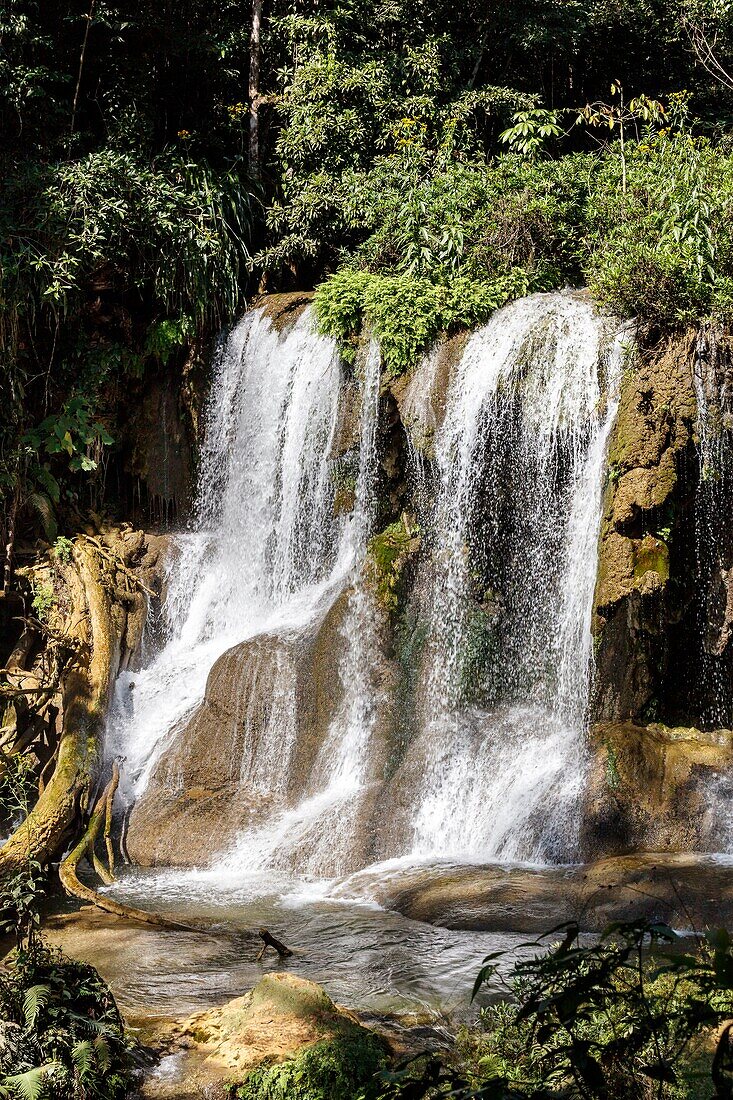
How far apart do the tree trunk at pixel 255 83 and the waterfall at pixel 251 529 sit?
10.4ft

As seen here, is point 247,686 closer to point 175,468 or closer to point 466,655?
point 466,655

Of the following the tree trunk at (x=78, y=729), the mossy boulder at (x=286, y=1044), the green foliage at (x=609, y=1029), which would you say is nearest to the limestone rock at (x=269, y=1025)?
the mossy boulder at (x=286, y=1044)

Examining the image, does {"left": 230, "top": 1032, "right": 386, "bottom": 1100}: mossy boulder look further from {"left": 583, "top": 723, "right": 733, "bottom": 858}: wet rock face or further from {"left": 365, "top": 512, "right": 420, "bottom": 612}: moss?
{"left": 365, "top": 512, "right": 420, "bottom": 612}: moss

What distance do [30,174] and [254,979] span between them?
956cm

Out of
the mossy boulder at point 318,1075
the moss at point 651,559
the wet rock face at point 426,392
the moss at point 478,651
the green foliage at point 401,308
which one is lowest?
the mossy boulder at point 318,1075

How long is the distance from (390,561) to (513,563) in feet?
3.81

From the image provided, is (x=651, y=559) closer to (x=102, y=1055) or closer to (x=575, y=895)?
(x=575, y=895)

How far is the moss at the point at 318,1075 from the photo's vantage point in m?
4.50

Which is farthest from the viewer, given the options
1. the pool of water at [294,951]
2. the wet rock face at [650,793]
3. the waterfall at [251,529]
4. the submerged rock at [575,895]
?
the waterfall at [251,529]

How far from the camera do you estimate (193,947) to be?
6.92 meters

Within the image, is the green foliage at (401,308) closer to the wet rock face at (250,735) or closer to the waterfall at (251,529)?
the waterfall at (251,529)

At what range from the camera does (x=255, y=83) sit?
1502 centimetres

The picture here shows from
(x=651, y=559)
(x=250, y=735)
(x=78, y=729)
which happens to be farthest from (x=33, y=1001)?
(x=651, y=559)

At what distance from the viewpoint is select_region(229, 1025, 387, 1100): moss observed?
4496mm
